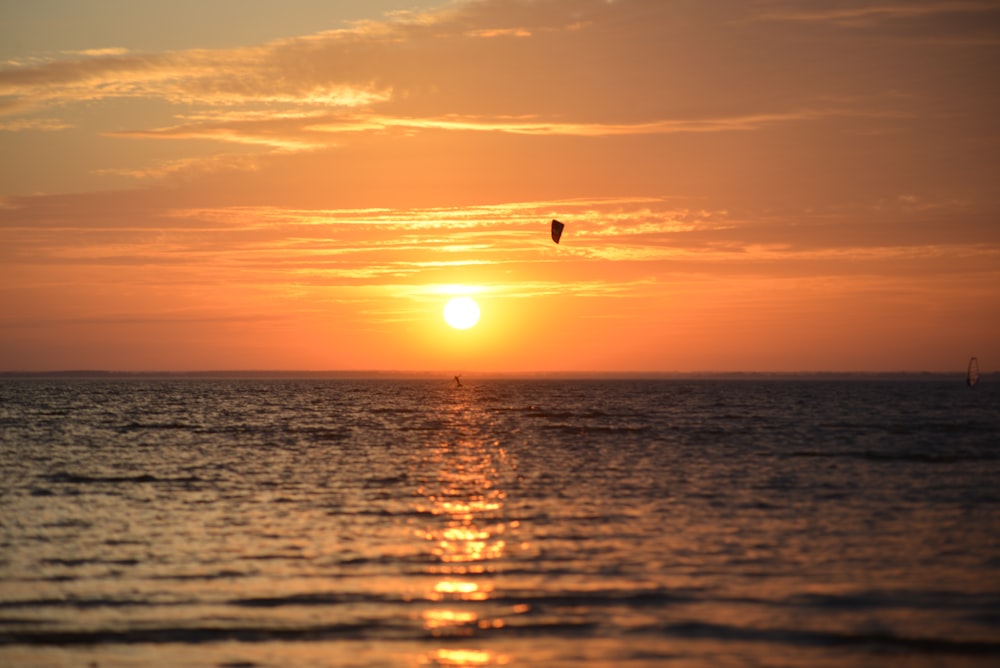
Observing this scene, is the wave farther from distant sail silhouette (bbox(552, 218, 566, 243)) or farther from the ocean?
distant sail silhouette (bbox(552, 218, 566, 243))

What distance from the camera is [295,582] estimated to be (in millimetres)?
21750

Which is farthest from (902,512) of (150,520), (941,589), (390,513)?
(150,520)

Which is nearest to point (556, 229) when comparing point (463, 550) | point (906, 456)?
point (906, 456)

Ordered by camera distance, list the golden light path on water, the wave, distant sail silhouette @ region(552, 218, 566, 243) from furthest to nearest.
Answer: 1. distant sail silhouette @ region(552, 218, 566, 243)
2. the wave
3. the golden light path on water

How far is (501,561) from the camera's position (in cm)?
2406

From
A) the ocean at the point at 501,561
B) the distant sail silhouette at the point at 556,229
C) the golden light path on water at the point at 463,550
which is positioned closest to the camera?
the ocean at the point at 501,561

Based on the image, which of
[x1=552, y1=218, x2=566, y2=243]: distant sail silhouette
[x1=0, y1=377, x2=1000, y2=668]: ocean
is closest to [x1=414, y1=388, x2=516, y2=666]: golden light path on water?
[x1=0, y1=377, x2=1000, y2=668]: ocean

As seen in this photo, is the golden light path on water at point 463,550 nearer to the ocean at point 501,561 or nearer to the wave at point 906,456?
the ocean at point 501,561

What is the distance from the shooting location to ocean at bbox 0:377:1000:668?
17.2 metres

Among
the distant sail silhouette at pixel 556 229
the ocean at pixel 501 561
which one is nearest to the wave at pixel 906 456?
the ocean at pixel 501 561

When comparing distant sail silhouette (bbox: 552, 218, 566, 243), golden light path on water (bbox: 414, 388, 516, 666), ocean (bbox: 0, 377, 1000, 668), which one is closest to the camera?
ocean (bbox: 0, 377, 1000, 668)

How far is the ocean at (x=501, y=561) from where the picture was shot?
17234 millimetres

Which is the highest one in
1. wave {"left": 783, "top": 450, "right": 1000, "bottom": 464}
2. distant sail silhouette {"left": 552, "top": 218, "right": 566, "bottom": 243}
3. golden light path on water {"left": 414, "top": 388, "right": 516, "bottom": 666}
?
distant sail silhouette {"left": 552, "top": 218, "right": 566, "bottom": 243}

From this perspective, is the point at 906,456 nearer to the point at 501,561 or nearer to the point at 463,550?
the point at 463,550
